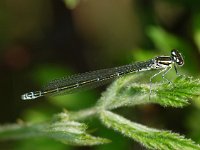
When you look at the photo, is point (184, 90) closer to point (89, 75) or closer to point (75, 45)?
point (89, 75)

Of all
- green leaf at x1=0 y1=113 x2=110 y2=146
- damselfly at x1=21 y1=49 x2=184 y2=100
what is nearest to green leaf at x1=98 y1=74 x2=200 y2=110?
green leaf at x1=0 y1=113 x2=110 y2=146

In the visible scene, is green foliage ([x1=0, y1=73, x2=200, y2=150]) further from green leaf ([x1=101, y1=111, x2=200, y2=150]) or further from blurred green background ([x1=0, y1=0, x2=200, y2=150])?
blurred green background ([x1=0, y1=0, x2=200, y2=150])

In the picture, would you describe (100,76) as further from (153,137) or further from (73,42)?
(73,42)

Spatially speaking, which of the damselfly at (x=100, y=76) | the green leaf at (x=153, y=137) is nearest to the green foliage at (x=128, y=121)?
the green leaf at (x=153, y=137)

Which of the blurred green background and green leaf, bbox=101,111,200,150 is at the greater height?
the blurred green background

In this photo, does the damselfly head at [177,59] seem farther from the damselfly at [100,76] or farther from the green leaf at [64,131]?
the green leaf at [64,131]

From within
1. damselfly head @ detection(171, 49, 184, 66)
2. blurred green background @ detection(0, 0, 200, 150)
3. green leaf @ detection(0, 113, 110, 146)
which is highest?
blurred green background @ detection(0, 0, 200, 150)

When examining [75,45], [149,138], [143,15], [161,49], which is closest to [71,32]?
[75,45]
